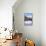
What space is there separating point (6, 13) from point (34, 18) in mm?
1805

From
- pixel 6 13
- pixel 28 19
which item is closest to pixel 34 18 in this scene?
pixel 28 19

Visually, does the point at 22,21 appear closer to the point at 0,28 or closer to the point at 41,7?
the point at 41,7

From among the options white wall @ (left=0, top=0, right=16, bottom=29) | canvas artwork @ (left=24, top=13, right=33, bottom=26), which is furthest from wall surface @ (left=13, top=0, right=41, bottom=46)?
white wall @ (left=0, top=0, right=16, bottom=29)

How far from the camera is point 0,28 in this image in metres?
4.13

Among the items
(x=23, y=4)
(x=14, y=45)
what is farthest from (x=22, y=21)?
(x=14, y=45)

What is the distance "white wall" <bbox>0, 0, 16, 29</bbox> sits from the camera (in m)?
4.13

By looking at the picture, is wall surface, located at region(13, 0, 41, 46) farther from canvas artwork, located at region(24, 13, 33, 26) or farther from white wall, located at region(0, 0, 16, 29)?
white wall, located at region(0, 0, 16, 29)

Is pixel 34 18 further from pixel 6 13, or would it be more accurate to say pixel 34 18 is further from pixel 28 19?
pixel 6 13

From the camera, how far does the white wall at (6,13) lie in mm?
4129

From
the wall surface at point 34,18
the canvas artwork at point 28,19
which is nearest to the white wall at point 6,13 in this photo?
the wall surface at point 34,18

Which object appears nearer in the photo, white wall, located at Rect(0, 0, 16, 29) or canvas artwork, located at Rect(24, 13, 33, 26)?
Answer: white wall, located at Rect(0, 0, 16, 29)

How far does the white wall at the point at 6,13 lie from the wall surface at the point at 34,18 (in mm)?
1321

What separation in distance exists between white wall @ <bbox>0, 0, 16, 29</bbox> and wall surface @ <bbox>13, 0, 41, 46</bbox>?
132 cm

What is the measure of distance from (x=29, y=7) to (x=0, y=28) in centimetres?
205
